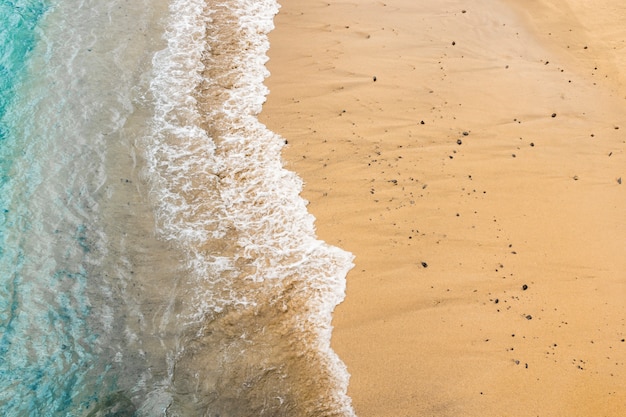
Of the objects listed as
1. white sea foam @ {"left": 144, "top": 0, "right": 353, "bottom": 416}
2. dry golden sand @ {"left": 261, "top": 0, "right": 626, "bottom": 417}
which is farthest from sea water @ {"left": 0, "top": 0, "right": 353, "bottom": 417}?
dry golden sand @ {"left": 261, "top": 0, "right": 626, "bottom": 417}

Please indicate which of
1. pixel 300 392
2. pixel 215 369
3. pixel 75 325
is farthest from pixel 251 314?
pixel 75 325

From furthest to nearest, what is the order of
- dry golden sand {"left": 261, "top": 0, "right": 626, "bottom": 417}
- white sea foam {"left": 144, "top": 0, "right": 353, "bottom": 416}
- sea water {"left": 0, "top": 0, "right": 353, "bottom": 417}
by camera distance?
white sea foam {"left": 144, "top": 0, "right": 353, "bottom": 416}
sea water {"left": 0, "top": 0, "right": 353, "bottom": 417}
dry golden sand {"left": 261, "top": 0, "right": 626, "bottom": 417}

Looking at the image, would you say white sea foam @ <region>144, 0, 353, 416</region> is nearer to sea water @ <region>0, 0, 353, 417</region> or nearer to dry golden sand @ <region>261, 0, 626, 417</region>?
sea water @ <region>0, 0, 353, 417</region>

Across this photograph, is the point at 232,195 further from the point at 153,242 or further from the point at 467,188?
the point at 467,188

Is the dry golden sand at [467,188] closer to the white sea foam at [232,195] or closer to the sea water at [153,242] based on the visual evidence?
the white sea foam at [232,195]

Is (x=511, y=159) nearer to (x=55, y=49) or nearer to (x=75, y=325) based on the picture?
(x=75, y=325)

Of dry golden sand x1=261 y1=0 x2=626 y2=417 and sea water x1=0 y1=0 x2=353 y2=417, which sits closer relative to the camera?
dry golden sand x1=261 y1=0 x2=626 y2=417

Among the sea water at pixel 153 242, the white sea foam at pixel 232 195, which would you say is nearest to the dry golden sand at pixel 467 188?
the white sea foam at pixel 232 195
